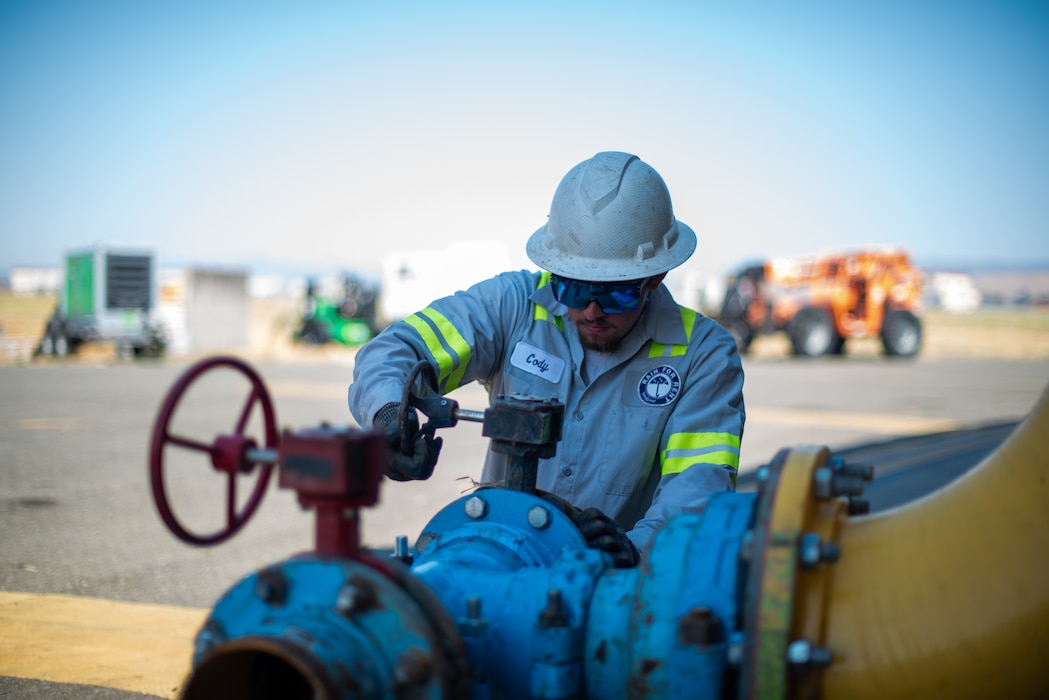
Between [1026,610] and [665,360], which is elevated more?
[665,360]

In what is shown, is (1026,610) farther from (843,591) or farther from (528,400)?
(528,400)

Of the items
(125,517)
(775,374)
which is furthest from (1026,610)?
(775,374)

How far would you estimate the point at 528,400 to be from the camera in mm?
2088

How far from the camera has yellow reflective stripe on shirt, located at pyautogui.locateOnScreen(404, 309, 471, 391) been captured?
2717 mm

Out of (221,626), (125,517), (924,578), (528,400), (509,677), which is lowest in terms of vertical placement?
(125,517)

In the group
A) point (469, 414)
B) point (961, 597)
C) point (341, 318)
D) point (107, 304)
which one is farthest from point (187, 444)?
point (341, 318)

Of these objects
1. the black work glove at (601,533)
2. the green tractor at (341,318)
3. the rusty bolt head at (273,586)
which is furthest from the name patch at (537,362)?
the green tractor at (341,318)

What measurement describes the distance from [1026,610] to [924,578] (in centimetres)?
14

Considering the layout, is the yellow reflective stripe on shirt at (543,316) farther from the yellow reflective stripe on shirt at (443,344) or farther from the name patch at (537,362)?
the yellow reflective stripe on shirt at (443,344)

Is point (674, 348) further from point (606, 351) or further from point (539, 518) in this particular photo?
point (539, 518)

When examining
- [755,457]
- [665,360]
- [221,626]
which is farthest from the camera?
[755,457]

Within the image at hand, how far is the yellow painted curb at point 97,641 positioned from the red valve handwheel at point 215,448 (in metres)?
1.42

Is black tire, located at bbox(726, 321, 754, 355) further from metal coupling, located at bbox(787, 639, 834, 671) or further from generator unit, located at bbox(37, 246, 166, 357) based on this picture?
metal coupling, located at bbox(787, 639, 834, 671)

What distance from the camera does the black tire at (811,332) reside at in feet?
67.5
